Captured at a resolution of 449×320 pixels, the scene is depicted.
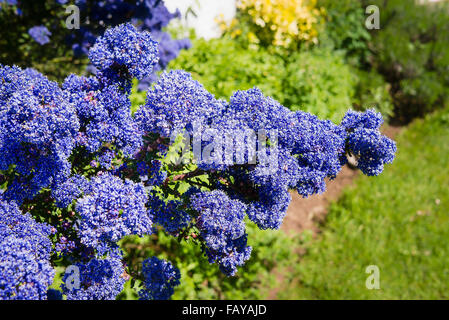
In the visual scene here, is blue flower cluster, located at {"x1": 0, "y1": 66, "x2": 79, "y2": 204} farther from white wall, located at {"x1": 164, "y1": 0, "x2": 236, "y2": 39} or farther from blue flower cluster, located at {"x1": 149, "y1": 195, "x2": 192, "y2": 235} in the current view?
white wall, located at {"x1": 164, "y1": 0, "x2": 236, "y2": 39}

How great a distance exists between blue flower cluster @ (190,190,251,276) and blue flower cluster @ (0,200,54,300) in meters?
0.65

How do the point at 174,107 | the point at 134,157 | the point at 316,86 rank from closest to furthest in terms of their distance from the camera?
the point at 174,107 < the point at 134,157 < the point at 316,86

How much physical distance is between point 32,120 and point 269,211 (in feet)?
3.45

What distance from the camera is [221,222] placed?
5.63 ft

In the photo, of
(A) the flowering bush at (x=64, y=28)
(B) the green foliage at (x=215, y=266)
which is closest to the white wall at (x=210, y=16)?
(A) the flowering bush at (x=64, y=28)

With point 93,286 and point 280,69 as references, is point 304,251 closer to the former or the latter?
point 280,69

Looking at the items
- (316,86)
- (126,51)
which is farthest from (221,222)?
(316,86)

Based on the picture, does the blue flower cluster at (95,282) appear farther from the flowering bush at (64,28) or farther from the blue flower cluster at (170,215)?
the flowering bush at (64,28)

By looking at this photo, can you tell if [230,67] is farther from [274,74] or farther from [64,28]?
[64,28]

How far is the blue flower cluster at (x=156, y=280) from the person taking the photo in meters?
2.13

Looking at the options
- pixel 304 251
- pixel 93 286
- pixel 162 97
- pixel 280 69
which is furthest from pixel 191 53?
pixel 93 286

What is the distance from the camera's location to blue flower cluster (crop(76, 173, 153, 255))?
1553mm

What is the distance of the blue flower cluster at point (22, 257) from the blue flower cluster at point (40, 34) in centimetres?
240

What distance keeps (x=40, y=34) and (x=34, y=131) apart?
256cm
